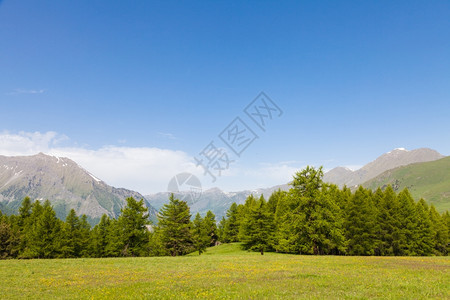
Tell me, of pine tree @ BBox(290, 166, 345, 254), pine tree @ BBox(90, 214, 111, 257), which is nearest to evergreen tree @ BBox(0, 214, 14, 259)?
pine tree @ BBox(90, 214, 111, 257)

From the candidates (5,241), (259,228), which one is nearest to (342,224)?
(259,228)

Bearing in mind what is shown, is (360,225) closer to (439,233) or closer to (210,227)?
(439,233)

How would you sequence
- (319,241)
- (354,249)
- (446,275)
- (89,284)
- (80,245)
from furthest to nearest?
1. (80,245)
2. (354,249)
3. (319,241)
4. (446,275)
5. (89,284)

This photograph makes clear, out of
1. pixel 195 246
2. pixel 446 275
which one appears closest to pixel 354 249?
pixel 195 246

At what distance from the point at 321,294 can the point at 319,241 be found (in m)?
38.5

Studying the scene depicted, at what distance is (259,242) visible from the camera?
213 ft

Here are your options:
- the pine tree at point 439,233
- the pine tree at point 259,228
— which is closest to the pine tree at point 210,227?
the pine tree at point 259,228

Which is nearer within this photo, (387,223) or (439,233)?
(387,223)

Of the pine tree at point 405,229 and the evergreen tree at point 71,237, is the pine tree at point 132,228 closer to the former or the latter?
the evergreen tree at point 71,237

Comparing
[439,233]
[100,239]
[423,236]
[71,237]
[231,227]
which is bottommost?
[439,233]

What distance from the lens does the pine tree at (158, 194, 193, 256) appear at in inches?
2282

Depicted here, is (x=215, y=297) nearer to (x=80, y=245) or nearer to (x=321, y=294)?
(x=321, y=294)

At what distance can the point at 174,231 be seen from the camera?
2295 inches

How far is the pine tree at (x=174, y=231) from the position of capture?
57969 millimetres
